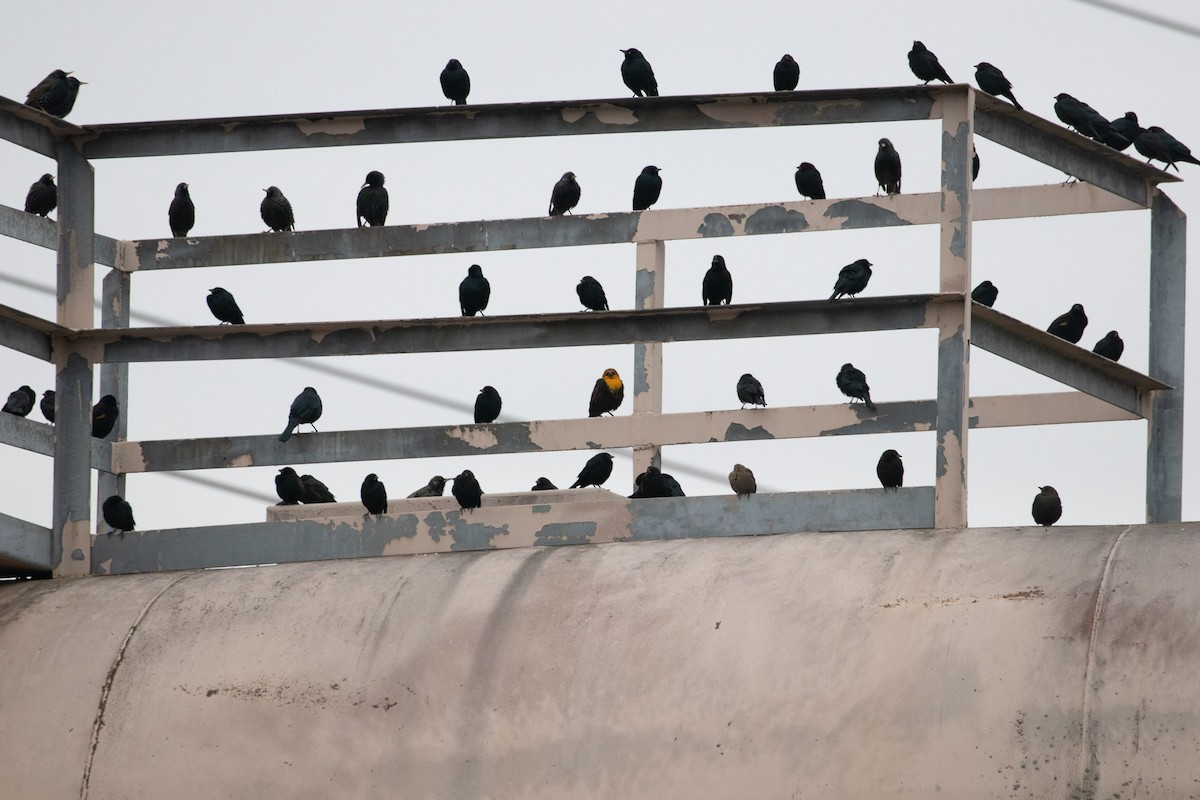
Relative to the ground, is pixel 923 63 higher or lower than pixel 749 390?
higher

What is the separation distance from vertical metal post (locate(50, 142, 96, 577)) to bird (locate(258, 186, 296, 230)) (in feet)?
15.4

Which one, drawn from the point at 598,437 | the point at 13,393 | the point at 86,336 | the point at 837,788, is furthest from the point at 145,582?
the point at 13,393

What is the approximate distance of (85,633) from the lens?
7055mm

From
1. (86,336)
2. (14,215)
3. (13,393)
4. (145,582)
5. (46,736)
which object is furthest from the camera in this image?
(13,393)

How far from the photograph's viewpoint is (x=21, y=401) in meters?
14.9

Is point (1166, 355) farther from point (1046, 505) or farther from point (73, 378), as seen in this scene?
point (73, 378)

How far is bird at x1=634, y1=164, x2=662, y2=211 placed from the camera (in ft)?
42.3

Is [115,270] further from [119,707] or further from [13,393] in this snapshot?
[13,393]

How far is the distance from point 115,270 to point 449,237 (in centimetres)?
199

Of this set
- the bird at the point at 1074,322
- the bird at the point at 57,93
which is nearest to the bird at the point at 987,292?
the bird at the point at 1074,322

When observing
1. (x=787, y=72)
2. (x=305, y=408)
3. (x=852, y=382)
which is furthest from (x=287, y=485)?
(x=787, y=72)

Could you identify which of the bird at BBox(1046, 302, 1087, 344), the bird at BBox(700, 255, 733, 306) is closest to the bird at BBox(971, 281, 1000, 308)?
the bird at BBox(1046, 302, 1087, 344)

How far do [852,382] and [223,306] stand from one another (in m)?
4.77

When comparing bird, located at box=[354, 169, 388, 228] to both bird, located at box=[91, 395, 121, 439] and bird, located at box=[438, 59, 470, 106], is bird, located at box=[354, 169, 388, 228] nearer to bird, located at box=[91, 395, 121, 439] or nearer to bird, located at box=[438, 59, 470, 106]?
bird, located at box=[438, 59, 470, 106]
